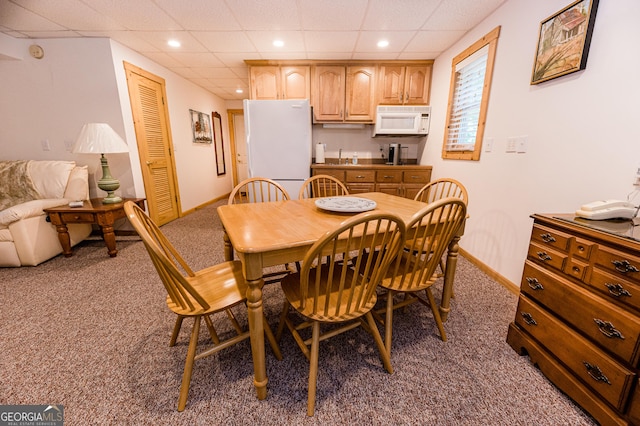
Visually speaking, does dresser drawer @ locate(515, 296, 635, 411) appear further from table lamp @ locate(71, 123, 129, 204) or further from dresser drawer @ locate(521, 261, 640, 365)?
table lamp @ locate(71, 123, 129, 204)

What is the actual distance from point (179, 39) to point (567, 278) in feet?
12.6

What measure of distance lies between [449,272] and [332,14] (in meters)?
2.41

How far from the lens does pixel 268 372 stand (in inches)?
48.4

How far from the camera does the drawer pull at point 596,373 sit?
94 centimetres

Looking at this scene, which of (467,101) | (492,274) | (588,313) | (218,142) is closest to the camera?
(588,313)

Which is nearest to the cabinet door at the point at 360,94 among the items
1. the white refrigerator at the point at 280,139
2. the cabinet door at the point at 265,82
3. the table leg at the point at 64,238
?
the white refrigerator at the point at 280,139

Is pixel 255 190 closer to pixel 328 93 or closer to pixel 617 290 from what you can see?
pixel 328 93

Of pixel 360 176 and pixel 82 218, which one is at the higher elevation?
pixel 360 176

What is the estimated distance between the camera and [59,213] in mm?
2377

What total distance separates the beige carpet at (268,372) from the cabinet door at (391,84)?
274cm

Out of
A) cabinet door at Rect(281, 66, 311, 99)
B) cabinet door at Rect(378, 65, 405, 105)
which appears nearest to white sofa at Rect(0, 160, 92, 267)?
cabinet door at Rect(281, 66, 311, 99)

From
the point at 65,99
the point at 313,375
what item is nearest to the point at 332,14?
the point at 313,375

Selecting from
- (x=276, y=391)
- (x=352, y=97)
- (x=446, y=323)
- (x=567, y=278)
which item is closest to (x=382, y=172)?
(x=352, y=97)

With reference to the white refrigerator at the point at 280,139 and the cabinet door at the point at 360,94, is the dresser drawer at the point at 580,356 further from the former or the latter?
the cabinet door at the point at 360,94
